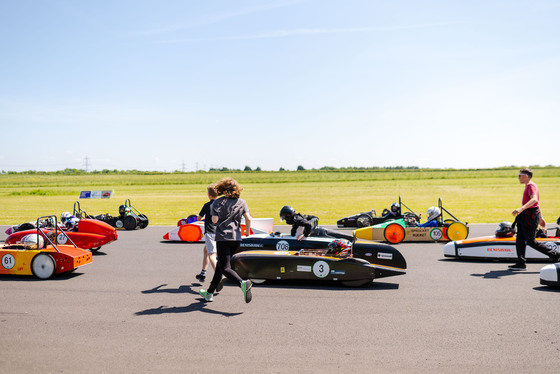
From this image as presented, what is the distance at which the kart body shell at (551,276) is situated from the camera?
7638mm

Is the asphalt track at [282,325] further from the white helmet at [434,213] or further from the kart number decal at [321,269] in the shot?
the white helmet at [434,213]

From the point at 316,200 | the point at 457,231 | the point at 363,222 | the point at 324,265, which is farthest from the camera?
the point at 316,200

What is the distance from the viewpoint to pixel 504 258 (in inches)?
413

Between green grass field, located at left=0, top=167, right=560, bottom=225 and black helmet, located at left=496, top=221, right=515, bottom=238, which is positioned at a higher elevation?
black helmet, located at left=496, top=221, right=515, bottom=238

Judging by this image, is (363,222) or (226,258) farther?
(363,222)

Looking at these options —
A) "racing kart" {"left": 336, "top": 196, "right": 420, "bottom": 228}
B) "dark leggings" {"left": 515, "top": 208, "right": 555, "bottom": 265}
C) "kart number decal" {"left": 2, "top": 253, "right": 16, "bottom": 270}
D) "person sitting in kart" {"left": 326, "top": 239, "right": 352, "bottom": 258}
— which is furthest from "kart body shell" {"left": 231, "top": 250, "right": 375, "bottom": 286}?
"racing kart" {"left": 336, "top": 196, "right": 420, "bottom": 228}

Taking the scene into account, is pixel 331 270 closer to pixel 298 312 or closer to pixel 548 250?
pixel 298 312

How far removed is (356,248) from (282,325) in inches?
136

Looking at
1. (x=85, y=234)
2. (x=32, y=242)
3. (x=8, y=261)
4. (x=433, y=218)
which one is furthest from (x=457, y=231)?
(x=8, y=261)

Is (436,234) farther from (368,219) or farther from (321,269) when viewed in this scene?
(321,269)

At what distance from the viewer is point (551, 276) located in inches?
302

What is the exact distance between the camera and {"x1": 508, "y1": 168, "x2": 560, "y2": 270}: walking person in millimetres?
9312

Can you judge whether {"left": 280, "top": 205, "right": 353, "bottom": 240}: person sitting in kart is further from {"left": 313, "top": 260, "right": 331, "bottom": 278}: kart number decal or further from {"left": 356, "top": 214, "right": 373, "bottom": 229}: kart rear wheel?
{"left": 356, "top": 214, "right": 373, "bottom": 229}: kart rear wheel

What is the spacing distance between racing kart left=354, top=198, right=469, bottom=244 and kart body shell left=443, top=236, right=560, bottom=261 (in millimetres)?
2794
